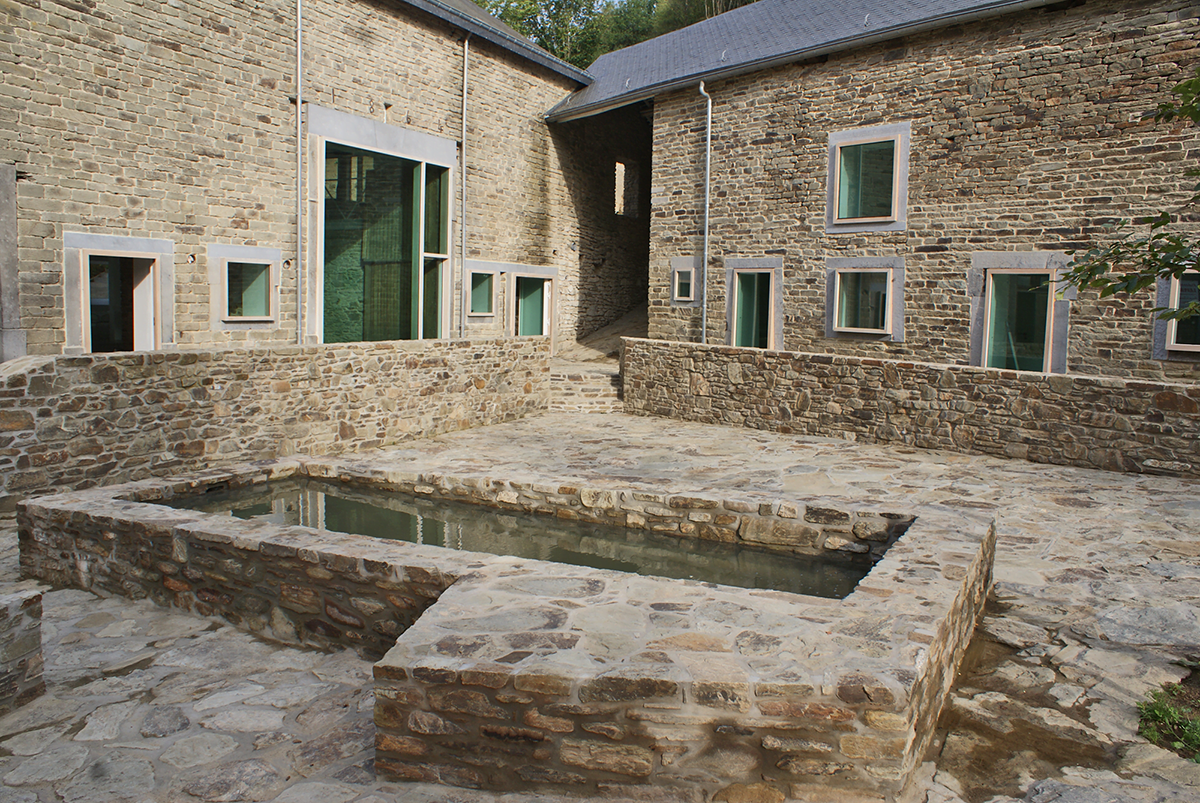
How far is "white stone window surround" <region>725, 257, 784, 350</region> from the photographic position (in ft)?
48.0

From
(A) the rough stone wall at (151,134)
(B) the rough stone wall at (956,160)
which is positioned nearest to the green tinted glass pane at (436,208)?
(A) the rough stone wall at (151,134)

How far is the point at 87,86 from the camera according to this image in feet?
33.5

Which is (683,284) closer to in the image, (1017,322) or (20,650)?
(1017,322)

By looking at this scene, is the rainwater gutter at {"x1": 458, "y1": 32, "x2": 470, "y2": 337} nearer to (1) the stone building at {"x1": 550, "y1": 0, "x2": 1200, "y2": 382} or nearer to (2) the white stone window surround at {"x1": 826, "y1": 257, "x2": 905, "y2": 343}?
(1) the stone building at {"x1": 550, "y1": 0, "x2": 1200, "y2": 382}

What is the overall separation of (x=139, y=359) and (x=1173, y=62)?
41.0 ft

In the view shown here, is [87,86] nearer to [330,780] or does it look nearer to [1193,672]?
[330,780]

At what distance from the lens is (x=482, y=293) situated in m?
16.4

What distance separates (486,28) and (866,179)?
7.51 metres

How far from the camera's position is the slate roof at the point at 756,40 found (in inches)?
487

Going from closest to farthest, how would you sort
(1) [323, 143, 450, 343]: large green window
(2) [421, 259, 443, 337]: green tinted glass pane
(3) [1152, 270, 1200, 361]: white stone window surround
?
1. (3) [1152, 270, 1200, 361]: white stone window surround
2. (1) [323, 143, 450, 343]: large green window
3. (2) [421, 259, 443, 337]: green tinted glass pane

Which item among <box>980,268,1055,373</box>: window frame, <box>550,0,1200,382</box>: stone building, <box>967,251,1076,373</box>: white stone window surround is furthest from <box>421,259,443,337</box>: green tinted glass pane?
<box>980,268,1055,373</box>: window frame

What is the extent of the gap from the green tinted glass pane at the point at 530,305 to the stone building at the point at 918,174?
9.64 ft

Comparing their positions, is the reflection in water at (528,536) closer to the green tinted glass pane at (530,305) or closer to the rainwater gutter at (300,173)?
the rainwater gutter at (300,173)

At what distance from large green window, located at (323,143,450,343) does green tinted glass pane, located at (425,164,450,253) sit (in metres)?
0.02
